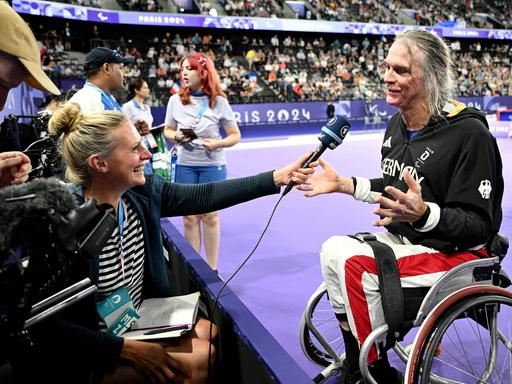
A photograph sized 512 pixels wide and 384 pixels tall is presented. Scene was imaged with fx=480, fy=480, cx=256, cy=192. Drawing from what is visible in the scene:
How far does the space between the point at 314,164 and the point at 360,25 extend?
2210cm

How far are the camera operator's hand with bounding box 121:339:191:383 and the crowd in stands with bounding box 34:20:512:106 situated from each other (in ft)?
42.9

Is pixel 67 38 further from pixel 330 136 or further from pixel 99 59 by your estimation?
pixel 330 136

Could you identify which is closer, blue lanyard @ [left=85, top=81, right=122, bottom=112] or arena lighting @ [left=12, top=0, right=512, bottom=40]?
blue lanyard @ [left=85, top=81, right=122, bottom=112]

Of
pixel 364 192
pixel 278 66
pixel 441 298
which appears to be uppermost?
pixel 278 66

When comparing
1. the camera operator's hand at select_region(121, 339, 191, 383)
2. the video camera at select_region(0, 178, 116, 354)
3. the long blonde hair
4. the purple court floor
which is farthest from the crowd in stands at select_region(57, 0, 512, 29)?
the video camera at select_region(0, 178, 116, 354)

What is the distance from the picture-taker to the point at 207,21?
18.4m

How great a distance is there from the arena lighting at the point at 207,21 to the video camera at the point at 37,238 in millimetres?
13530

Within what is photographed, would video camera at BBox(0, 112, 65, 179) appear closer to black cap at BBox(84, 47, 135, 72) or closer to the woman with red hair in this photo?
black cap at BBox(84, 47, 135, 72)

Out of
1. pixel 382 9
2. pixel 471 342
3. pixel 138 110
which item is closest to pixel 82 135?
pixel 471 342

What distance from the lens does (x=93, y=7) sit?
16594 millimetres

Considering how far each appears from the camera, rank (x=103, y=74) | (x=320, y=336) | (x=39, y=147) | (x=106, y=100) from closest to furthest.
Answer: (x=320, y=336)
(x=106, y=100)
(x=103, y=74)
(x=39, y=147)

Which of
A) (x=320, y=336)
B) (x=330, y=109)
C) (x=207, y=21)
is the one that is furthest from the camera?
(x=207, y=21)

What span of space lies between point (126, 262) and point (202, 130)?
6.12 feet

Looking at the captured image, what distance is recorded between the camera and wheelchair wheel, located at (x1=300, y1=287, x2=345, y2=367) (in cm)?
215
